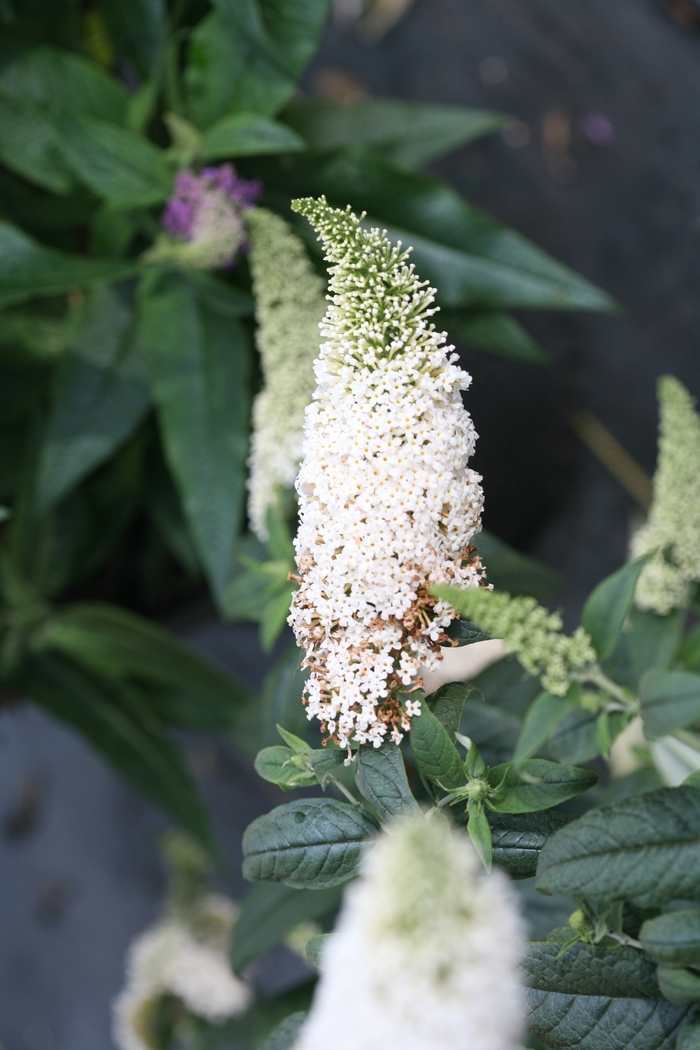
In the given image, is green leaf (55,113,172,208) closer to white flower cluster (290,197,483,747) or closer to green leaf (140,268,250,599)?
green leaf (140,268,250,599)

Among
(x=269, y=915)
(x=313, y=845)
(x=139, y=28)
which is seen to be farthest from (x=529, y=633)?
(x=139, y=28)

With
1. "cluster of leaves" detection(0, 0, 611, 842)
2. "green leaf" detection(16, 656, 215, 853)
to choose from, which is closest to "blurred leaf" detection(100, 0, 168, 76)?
"cluster of leaves" detection(0, 0, 611, 842)

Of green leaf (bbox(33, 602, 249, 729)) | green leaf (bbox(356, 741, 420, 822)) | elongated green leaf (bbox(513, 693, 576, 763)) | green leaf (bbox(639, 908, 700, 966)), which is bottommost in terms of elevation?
green leaf (bbox(33, 602, 249, 729))

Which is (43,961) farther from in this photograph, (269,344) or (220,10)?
(220,10)

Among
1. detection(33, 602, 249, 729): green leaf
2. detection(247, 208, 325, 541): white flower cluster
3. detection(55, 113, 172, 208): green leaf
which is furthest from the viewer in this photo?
detection(33, 602, 249, 729): green leaf

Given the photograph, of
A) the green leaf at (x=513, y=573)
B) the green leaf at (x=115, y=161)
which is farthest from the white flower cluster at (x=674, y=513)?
the green leaf at (x=115, y=161)
